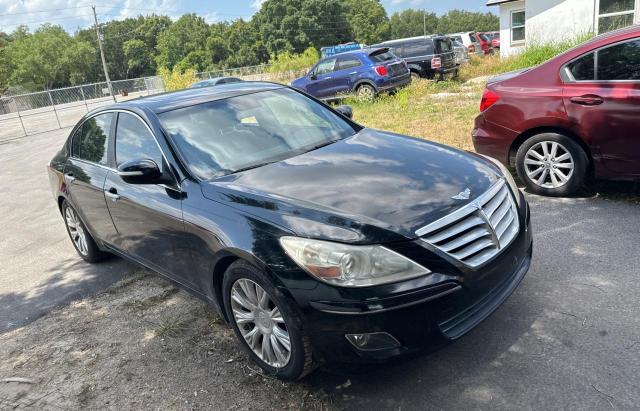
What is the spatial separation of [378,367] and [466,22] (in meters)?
143

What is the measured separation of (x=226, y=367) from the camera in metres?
3.26

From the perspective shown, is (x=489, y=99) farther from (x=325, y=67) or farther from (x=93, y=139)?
(x=325, y=67)

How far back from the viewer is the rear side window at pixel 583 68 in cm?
495

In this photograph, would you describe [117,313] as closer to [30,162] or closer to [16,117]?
[30,162]

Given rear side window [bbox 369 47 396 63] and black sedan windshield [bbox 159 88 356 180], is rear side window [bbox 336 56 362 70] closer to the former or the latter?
rear side window [bbox 369 47 396 63]

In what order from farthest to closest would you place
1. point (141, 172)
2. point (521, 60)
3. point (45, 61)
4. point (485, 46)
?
1. point (45, 61)
2. point (485, 46)
3. point (521, 60)
4. point (141, 172)

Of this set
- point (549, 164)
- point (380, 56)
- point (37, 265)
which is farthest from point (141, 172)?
point (380, 56)

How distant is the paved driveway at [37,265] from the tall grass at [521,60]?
10.5 meters

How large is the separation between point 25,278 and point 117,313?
5.70 ft

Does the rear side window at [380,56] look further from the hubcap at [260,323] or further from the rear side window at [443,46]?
the hubcap at [260,323]

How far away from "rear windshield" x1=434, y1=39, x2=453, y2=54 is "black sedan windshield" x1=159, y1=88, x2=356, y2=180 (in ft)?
49.7

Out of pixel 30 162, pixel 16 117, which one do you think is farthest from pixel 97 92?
pixel 30 162

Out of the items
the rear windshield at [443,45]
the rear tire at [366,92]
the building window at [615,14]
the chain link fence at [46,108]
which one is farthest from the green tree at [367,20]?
the rear tire at [366,92]

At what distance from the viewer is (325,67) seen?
52.1 feet
